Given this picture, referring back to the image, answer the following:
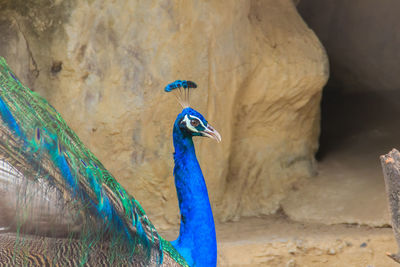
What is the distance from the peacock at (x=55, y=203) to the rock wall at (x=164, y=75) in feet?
6.70

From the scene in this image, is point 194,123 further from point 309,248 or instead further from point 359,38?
point 359,38

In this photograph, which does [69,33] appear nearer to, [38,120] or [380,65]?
[38,120]

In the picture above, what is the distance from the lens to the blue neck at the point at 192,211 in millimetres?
3451

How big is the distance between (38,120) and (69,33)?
2.41 metres

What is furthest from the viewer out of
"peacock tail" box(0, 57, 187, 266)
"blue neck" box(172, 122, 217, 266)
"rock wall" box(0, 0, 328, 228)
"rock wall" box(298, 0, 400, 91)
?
"rock wall" box(298, 0, 400, 91)

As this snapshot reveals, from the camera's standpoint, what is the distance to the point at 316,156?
6559 millimetres

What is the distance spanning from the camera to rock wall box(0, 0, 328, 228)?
492 centimetres

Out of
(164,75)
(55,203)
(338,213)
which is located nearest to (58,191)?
(55,203)

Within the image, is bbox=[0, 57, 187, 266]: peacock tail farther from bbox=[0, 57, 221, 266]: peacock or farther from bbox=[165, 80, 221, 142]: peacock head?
bbox=[165, 80, 221, 142]: peacock head

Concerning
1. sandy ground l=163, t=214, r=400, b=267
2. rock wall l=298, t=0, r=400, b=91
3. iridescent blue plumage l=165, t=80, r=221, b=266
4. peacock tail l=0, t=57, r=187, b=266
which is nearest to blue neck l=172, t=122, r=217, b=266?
iridescent blue plumage l=165, t=80, r=221, b=266

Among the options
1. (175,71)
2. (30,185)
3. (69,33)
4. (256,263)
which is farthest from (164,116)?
(30,185)

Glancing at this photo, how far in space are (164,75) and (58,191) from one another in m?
2.77

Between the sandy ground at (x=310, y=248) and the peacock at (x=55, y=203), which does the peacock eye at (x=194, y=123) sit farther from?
the sandy ground at (x=310, y=248)

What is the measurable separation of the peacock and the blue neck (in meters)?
0.40
